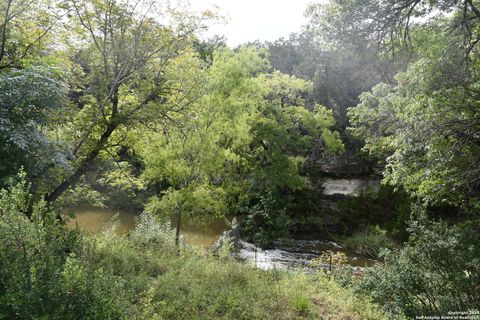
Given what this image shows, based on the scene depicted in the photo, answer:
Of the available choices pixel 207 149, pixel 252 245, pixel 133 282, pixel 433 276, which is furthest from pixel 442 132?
pixel 252 245

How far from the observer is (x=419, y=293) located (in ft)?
21.1

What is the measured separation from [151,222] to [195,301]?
187 inches

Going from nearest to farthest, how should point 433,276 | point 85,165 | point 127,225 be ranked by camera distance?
point 433,276
point 85,165
point 127,225

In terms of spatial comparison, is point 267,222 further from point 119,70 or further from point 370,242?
point 119,70

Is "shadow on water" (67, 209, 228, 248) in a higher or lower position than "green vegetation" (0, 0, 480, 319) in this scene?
lower

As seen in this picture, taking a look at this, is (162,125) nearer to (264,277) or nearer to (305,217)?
(264,277)

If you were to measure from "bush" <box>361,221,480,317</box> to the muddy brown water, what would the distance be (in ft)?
22.5

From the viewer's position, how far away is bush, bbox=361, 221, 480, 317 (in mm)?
6180

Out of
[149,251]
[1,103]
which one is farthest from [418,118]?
[1,103]

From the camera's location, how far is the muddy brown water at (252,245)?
1445 cm

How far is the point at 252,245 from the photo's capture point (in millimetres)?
16578

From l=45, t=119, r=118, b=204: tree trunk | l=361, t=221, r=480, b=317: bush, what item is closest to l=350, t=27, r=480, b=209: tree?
l=361, t=221, r=480, b=317: bush

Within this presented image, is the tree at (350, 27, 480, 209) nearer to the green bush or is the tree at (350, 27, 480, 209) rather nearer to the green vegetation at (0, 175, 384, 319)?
the green vegetation at (0, 175, 384, 319)

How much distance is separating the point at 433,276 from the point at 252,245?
10683 millimetres
